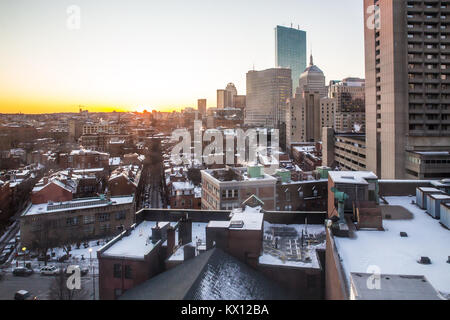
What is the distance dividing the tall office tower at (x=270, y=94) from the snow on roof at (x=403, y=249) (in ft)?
389

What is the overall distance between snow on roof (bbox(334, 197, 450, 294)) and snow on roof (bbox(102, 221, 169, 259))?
5.78 metres

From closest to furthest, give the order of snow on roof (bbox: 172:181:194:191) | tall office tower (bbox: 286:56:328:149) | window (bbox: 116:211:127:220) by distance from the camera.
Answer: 1. window (bbox: 116:211:127:220)
2. snow on roof (bbox: 172:181:194:191)
3. tall office tower (bbox: 286:56:328:149)

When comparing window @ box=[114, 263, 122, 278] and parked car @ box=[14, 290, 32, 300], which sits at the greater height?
window @ box=[114, 263, 122, 278]

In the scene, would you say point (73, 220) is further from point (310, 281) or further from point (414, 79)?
point (414, 79)

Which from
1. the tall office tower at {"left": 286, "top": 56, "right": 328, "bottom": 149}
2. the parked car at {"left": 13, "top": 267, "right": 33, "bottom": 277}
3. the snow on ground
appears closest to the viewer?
the parked car at {"left": 13, "top": 267, "right": 33, "bottom": 277}

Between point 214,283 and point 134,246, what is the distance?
4902mm

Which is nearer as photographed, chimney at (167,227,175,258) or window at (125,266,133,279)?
window at (125,266,133,279)

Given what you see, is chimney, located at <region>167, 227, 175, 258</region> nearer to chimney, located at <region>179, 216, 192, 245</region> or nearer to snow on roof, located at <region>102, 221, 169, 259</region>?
snow on roof, located at <region>102, 221, 169, 259</region>

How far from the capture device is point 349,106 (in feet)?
377

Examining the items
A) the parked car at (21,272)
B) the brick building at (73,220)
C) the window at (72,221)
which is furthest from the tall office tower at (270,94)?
the parked car at (21,272)

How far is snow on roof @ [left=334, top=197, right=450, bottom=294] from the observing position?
6566 mm

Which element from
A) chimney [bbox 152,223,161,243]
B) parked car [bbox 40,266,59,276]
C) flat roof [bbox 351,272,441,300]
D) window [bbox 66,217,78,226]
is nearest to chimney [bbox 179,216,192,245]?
chimney [bbox 152,223,161,243]

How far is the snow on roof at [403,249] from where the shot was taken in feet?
21.5
